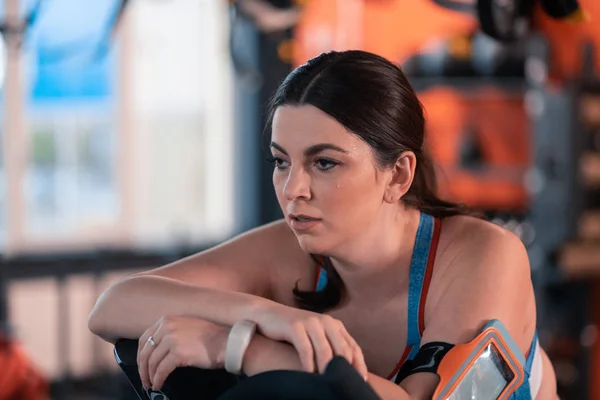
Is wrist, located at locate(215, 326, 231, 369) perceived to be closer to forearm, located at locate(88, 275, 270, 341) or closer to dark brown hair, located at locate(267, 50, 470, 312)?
forearm, located at locate(88, 275, 270, 341)

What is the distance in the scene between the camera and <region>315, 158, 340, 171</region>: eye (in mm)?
969

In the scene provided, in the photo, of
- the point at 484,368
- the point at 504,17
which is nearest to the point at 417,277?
the point at 484,368

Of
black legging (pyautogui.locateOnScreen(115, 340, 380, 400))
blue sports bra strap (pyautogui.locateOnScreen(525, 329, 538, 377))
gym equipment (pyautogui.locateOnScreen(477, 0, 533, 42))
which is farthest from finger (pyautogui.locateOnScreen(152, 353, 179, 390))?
Result: gym equipment (pyautogui.locateOnScreen(477, 0, 533, 42))

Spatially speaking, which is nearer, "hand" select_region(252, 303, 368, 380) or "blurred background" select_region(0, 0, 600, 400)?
"hand" select_region(252, 303, 368, 380)

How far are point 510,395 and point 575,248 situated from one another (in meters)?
2.86

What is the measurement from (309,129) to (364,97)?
0.24 ft

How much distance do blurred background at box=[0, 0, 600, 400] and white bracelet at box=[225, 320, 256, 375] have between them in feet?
9.36

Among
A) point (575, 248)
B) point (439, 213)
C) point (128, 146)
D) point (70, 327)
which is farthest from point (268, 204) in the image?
point (439, 213)

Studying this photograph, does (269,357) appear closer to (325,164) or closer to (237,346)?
(237,346)

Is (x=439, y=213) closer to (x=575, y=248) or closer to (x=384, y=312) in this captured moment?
(x=384, y=312)

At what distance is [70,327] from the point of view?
16.4 ft

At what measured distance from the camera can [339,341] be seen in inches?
32.9

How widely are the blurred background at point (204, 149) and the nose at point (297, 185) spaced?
2.82 metres

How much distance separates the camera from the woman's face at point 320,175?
96cm
